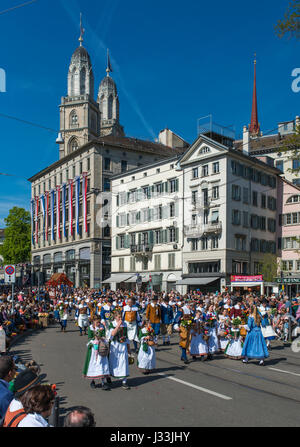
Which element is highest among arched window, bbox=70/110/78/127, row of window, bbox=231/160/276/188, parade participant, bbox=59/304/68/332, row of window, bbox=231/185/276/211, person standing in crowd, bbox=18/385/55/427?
arched window, bbox=70/110/78/127

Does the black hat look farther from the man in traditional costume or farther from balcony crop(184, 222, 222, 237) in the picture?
balcony crop(184, 222, 222, 237)

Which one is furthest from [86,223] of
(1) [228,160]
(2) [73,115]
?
(1) [228,160]

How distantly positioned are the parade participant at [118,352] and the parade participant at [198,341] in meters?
3.59

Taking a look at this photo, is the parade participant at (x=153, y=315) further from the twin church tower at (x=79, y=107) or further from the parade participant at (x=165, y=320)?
the twin church tower at (x=79, y=107)

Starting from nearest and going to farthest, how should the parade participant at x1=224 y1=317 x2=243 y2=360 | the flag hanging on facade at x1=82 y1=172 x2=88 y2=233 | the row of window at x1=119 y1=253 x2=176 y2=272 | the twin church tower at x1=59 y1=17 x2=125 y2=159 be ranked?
the parade participant at x1=224 y1=317 x2=243 y2=360, the row of window at x1=119 y1=253 x2=176 y2=272, the flag hanging on facade at x1=82 y1=172 x2=88 y2=233, the twin church tower at x1=59 y1=17 x2=125 y2=159

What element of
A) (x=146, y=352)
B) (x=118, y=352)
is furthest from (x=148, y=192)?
(x=118, y=352)

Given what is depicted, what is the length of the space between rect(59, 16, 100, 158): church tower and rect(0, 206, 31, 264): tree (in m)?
16.8

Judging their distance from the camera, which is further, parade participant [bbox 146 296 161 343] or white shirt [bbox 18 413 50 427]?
parade participant [bbox 146 296 161 343]

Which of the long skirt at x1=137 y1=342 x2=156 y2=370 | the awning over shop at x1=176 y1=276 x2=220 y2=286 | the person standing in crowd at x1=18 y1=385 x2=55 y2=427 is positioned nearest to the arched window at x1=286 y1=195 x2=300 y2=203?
the awning over shop at x1=176 y1=276 x2=220 y2=286

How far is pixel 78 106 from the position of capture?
221 ft

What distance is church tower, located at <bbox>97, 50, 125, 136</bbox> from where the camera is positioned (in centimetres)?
8494

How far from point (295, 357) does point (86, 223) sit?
47.6 m

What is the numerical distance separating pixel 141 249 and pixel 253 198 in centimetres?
1410

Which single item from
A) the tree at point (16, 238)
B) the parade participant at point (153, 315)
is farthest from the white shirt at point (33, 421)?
the tree at point (16, 238)
